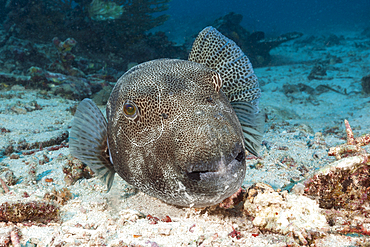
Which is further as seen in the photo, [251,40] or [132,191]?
[251,40]

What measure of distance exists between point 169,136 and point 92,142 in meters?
1.22

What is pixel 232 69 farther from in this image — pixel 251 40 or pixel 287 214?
pixel 251 40

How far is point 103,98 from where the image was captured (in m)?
8.84

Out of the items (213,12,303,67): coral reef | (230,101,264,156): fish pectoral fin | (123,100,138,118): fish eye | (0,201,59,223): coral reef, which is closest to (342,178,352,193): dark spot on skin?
(230,101,264,156): fish pectoral fin

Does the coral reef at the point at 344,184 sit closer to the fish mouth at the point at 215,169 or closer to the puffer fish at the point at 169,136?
the puffer fish at the point at 169,136

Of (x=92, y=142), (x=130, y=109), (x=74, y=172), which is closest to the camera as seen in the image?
(x=130, y=109)

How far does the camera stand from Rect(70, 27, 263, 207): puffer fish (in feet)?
4.95

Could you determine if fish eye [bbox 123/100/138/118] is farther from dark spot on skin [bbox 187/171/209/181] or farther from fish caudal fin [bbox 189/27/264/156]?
fish caudal fin [bbox 189/27/264/156]

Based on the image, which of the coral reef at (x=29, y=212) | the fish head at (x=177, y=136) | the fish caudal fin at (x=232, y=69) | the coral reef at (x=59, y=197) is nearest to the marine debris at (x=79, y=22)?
the fish caudal fin at (x=232, y=69)

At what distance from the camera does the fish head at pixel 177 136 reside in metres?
1.50

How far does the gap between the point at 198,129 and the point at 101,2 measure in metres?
15.2

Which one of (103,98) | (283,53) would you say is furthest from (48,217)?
(283,53)

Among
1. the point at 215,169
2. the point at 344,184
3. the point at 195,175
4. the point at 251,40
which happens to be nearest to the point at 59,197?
the point at 195,175

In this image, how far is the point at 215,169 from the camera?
57.5 inches
